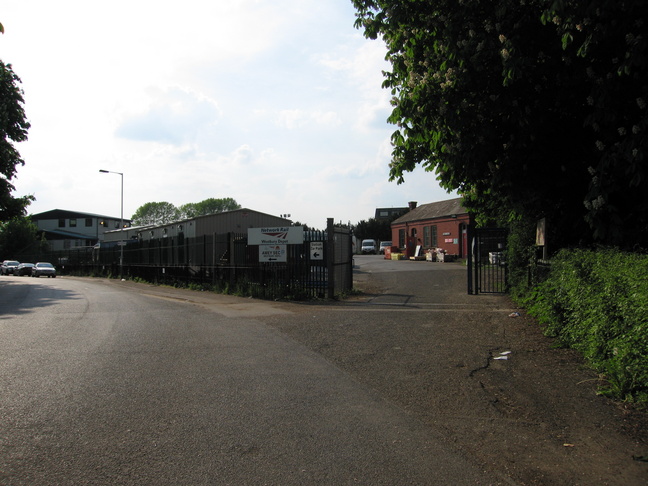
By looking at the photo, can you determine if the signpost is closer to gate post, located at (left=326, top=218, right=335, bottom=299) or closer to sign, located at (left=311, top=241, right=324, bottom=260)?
sign, located at (left=311, top=241, right=324, bottom=260)

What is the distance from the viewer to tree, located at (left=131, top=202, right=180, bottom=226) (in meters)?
120

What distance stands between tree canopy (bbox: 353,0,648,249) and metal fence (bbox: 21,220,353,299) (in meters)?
5.62

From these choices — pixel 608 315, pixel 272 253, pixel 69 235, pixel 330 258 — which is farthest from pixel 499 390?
pixel 69 235

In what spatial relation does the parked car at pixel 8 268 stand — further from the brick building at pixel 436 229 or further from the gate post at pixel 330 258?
the gate post at pixel 330 258

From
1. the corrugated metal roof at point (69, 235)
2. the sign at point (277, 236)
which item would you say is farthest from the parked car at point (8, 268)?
the sign at point (277, 236)

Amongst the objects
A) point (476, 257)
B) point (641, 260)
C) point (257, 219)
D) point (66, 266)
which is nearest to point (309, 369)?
point (641, 260)

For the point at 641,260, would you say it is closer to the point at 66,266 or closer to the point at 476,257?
the point at 476,257

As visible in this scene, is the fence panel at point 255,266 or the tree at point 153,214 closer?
the fence panel at point 255,266

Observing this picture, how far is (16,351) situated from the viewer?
812 centimetres

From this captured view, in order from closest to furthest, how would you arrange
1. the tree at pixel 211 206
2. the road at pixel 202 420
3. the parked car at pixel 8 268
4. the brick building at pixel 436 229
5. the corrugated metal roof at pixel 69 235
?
the road at pixel 202 420 → the brick building at pixel 436 229 → the parked car at pixel 8 268 → the corrugated metal roof at pixel 69 235 → the tree at pixel 211 206

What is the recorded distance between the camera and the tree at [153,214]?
4710 inches

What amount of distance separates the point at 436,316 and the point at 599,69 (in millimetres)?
5860

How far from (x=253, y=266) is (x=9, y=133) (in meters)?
Result: 25.1

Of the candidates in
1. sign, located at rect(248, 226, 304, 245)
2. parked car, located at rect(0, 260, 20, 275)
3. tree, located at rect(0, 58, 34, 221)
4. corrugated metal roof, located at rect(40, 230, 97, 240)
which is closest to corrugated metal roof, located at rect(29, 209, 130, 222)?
corrugated metal roof, located at rect(40, 230, 97, 240)
